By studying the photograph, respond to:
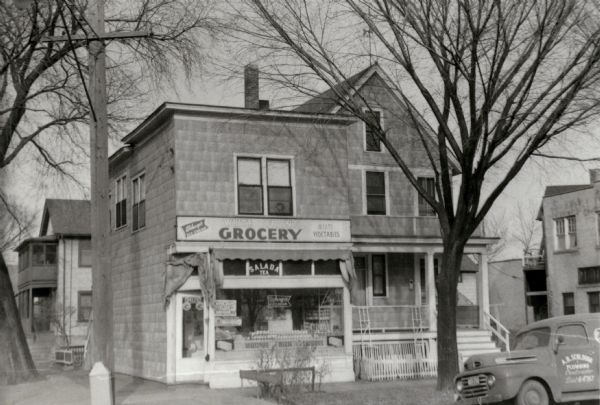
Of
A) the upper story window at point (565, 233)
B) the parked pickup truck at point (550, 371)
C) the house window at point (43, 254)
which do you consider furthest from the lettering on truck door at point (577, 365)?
the house window at point (43, 254)

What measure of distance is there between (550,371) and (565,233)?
3425cm

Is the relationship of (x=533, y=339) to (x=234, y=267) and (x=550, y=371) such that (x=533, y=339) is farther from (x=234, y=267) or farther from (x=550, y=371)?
(x=234, y=267)

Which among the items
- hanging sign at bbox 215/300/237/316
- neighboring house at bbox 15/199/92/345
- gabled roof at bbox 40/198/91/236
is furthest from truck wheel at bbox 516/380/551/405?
gabled roof at bbox 40/198/91/236

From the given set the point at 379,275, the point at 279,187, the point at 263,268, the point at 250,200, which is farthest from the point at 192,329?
the point at 379,275

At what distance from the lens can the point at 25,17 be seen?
2005cm

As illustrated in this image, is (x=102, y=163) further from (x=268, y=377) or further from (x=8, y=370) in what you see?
(x=8, y=370)

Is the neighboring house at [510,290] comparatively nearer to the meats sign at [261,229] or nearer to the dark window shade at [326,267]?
the dark window shade at [326,267]

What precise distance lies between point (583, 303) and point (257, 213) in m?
29.0

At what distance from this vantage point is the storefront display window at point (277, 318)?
2091 centimetres

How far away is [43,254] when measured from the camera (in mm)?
52594

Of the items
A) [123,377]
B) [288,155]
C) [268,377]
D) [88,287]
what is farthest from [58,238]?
[268,377]

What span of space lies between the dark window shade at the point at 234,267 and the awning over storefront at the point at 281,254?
25 cm

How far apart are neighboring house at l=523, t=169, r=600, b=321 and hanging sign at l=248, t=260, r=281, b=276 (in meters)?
27.2

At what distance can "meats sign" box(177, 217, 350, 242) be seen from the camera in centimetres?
2062
